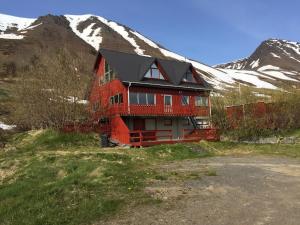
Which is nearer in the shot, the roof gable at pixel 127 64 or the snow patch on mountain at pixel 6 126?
the roof gable at pixel 127 64

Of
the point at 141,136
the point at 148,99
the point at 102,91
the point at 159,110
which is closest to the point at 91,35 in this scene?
the point at 102,91

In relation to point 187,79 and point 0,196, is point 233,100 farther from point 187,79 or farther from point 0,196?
point 0,196

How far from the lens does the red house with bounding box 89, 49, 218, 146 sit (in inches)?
1375

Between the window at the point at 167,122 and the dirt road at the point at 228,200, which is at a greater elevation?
the window at the point at 167,122

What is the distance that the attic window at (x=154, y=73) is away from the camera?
124ft

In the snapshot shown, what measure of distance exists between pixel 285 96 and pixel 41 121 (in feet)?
79.5

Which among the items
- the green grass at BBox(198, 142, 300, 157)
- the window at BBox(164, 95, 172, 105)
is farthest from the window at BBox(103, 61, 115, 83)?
the green grass at BBox(198, 142, 300, 157)

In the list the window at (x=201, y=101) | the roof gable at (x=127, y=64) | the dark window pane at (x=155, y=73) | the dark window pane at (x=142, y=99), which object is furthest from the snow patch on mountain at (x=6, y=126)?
the window at (x=201, y=101)

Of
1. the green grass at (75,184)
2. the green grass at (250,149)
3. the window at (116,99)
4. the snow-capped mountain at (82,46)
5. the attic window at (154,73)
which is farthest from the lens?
the snow-capped mountain at (82,46)

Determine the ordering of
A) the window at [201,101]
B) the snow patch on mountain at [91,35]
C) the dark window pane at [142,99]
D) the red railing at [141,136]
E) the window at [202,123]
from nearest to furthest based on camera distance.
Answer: the red railing at [141,136] < the dark window pane at [142,99] < the window at [202,123] < the window at [201,101] < the snow patch on mountain at [91,35]

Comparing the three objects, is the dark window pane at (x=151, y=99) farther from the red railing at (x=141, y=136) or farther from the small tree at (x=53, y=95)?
the small tree at (x=53, y=95)

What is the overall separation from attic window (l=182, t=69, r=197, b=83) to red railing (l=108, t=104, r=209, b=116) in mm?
3278

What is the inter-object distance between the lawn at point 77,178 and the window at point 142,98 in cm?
772

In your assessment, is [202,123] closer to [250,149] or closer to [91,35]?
[250,149]
